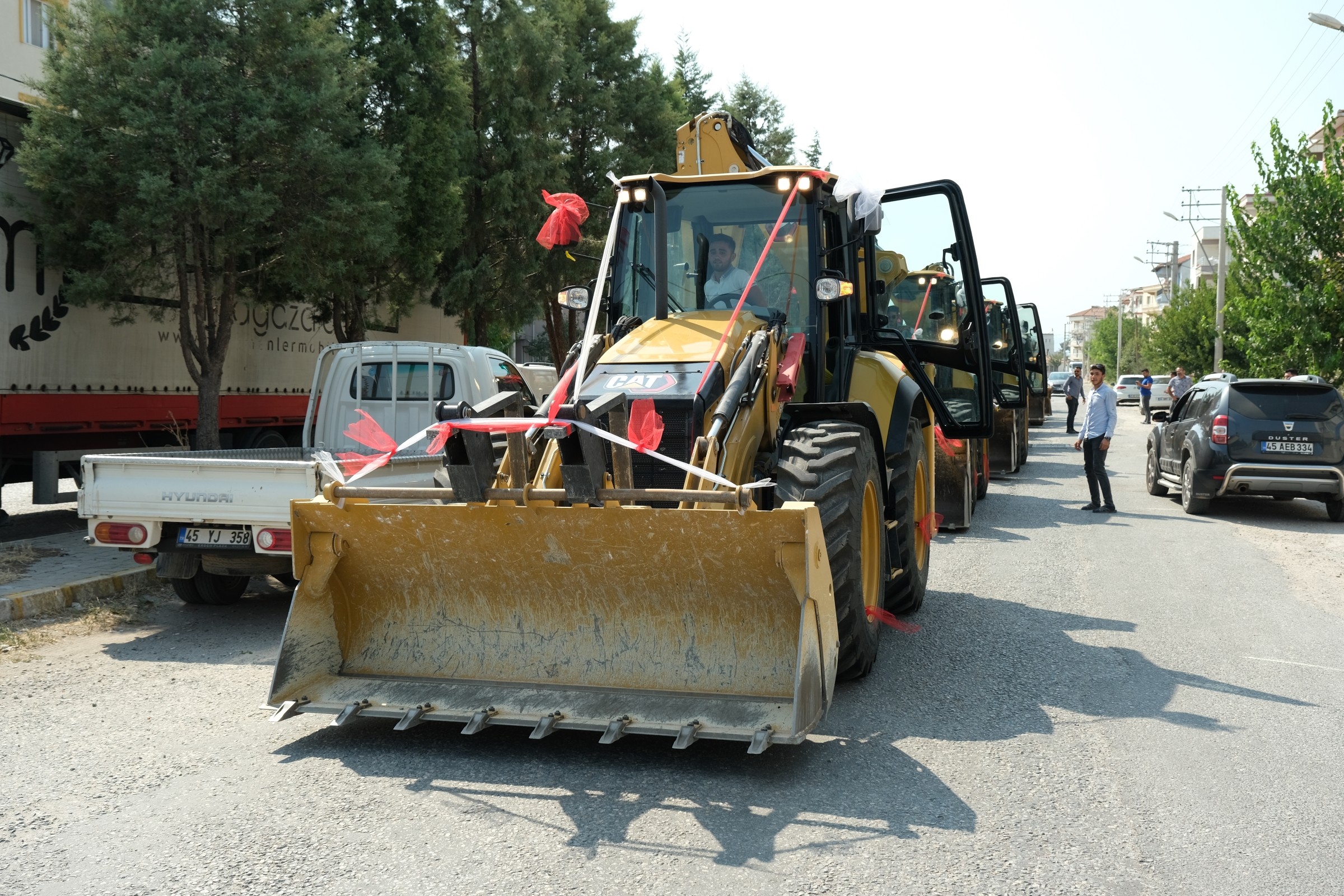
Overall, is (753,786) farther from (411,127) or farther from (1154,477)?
(411,127)

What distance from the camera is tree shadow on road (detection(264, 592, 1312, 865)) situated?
4254mm

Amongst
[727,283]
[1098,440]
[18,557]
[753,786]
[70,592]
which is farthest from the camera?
[1098,440]

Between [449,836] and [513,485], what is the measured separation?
1.73 m

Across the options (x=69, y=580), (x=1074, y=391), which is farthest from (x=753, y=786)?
(x=1074, y=391)

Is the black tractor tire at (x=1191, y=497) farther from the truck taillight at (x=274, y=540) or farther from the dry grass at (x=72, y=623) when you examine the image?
the dry grass at (x=72, y=623)

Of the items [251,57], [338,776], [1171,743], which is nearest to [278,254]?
[251,57]

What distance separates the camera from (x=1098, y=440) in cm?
1422

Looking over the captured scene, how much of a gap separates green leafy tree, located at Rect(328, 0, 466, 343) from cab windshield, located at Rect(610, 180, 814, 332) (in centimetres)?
1154

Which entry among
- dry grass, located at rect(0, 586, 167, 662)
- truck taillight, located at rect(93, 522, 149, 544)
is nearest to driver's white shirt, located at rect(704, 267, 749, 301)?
truck taillight, located at rect(93, 522, 149, 544)

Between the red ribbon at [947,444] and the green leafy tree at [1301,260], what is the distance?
51.1ft

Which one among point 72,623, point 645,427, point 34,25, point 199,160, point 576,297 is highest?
point 34,25

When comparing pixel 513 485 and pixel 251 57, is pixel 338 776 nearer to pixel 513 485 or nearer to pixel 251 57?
pixel 513 485

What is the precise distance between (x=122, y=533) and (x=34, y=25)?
2180 cm

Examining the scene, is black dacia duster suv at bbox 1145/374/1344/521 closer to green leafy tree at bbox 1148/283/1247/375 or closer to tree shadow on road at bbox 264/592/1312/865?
tree shadow on road at bbox 264/592/1312/865
